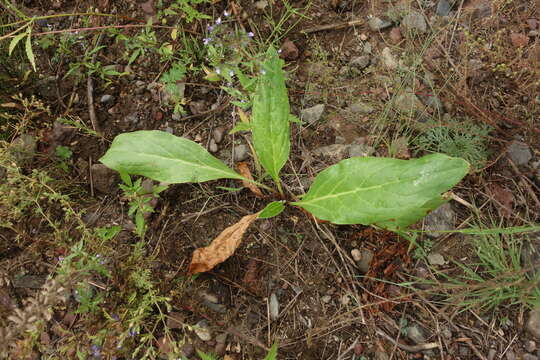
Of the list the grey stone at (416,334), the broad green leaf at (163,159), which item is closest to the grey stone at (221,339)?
the broad green leaf at (163,159)

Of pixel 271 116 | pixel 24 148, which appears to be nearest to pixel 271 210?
pixel 271 116

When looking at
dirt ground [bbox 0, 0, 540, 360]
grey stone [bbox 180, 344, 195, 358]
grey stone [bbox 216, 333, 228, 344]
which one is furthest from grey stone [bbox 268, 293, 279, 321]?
grey stone [bbox 180, 344, 195, 358]

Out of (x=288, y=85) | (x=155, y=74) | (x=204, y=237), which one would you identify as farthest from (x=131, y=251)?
(x=288, y=85)

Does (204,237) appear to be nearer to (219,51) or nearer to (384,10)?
(219,51)

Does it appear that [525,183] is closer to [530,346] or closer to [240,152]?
[530,346]

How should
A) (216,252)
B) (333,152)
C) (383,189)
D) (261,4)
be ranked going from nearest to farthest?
1. (383,189)
2. (216,252)
3. (333,152)
4. (261,4)

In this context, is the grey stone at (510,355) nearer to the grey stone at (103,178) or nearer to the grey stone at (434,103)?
the grey stone at (434,103)
